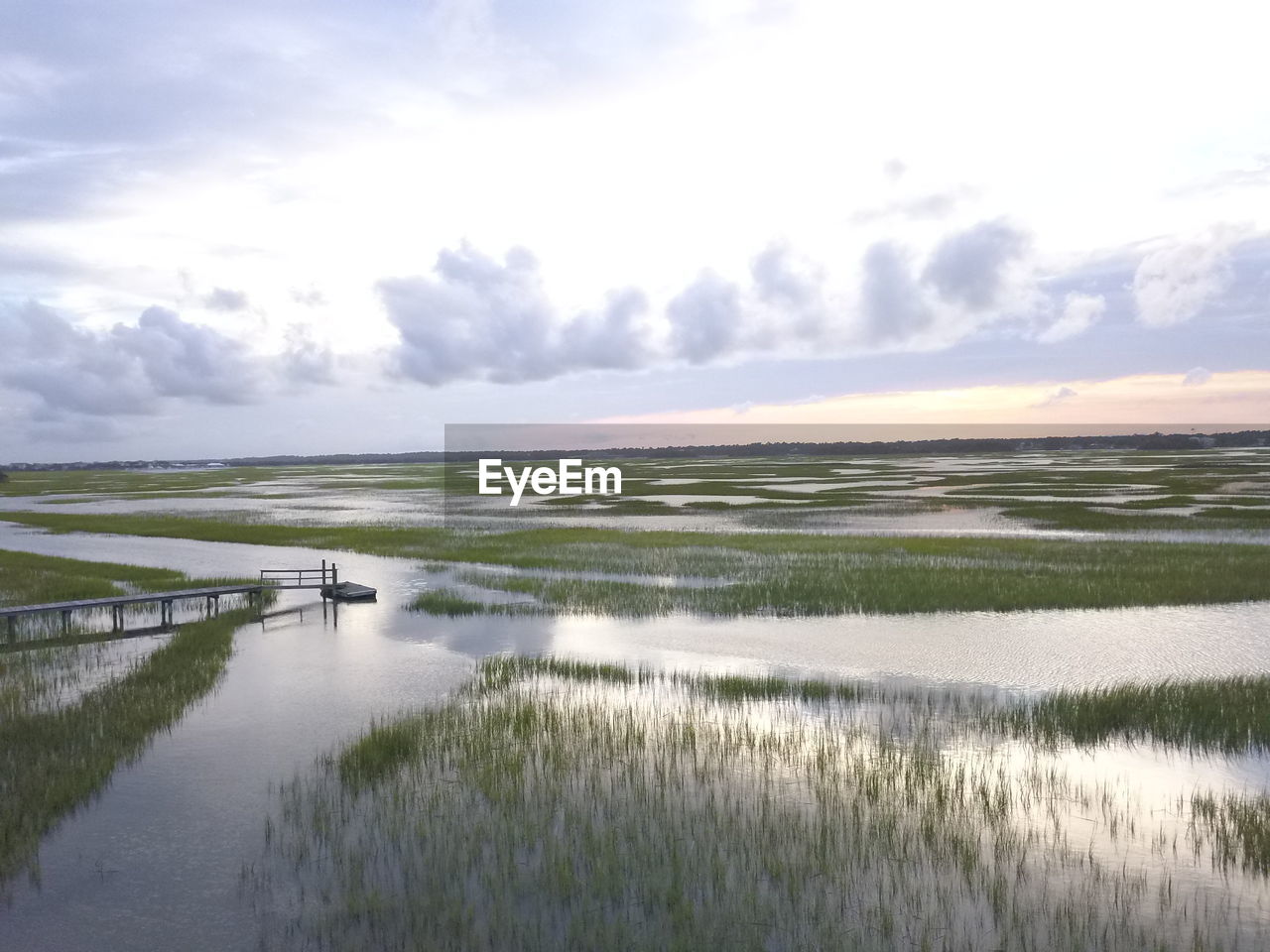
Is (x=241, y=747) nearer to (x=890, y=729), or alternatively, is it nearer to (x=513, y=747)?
(x=513, y=747)

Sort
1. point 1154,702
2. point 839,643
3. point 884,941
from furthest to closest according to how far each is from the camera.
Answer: point 839,643
point 1154,702
point 884,941

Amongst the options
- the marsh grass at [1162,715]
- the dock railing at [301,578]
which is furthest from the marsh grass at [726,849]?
the dock railing at [301,578]

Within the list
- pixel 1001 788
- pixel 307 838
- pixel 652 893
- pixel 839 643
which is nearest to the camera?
pixel 652 893

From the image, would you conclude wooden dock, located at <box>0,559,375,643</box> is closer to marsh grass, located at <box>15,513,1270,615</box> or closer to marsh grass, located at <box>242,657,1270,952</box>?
marsh grass, located at <box>15,513,1270,615</box>

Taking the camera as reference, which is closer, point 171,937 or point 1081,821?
point 171,937

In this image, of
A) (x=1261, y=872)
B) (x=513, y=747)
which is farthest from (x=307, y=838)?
(x=1261, y=872)

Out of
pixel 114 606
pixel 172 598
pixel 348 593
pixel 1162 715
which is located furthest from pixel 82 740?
pixel 1162 715
